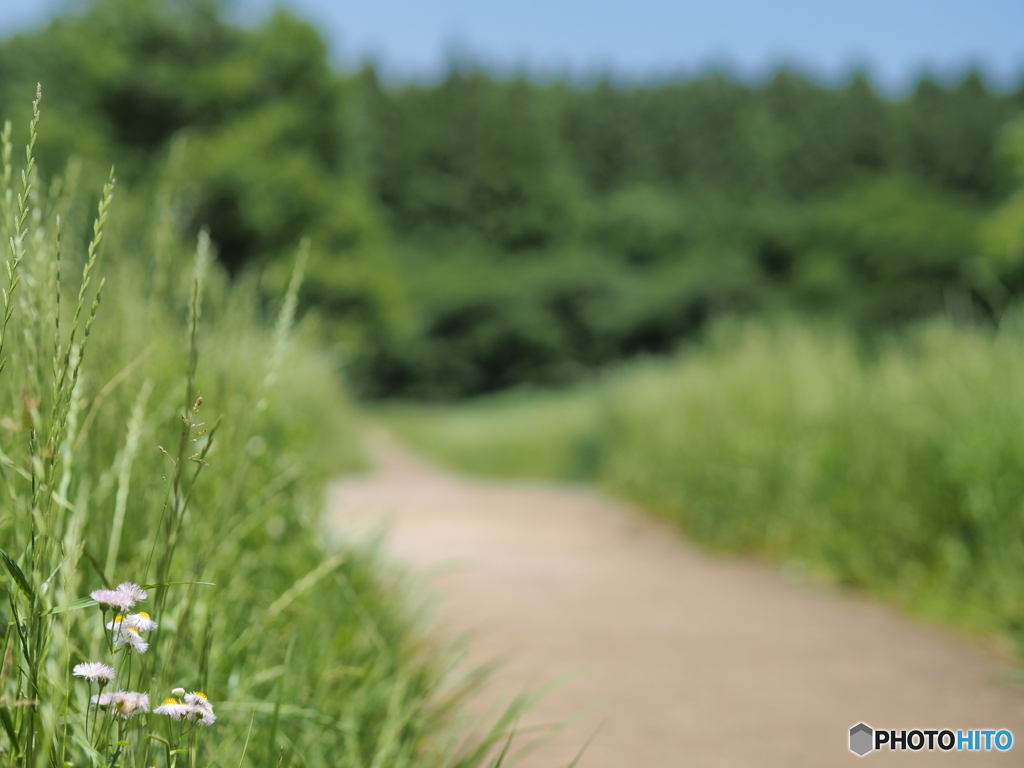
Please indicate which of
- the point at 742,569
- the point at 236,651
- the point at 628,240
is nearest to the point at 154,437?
the point at 236,651

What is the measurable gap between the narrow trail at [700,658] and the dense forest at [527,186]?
724 cm

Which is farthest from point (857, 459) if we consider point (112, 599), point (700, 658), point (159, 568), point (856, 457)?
point (112, 599)

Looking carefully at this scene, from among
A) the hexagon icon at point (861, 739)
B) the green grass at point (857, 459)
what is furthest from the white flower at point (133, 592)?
the green grass at point (857, 459)

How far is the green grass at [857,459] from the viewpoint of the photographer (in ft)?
9.95

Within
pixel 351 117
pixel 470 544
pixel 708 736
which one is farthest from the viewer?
pixel 351 117

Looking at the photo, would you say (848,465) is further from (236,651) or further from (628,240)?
(628,240)

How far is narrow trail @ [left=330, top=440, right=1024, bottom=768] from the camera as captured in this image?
6.06 ft

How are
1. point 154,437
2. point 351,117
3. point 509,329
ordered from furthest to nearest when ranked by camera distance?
1. point 509,329
2. point 351,117
3. point 154,437

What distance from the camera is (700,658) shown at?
2502 mm

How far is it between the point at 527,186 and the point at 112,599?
119ft

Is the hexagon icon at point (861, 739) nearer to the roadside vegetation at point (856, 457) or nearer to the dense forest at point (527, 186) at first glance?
the roadside vegetation at point (856, 457)

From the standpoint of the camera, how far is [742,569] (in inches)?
166

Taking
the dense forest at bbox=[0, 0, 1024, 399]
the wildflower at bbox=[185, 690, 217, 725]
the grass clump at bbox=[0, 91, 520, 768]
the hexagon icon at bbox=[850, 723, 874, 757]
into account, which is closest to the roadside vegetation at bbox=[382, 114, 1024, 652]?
the hexagon icon at bbox=[850, 723, 874, 757]

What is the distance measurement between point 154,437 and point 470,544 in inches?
113
